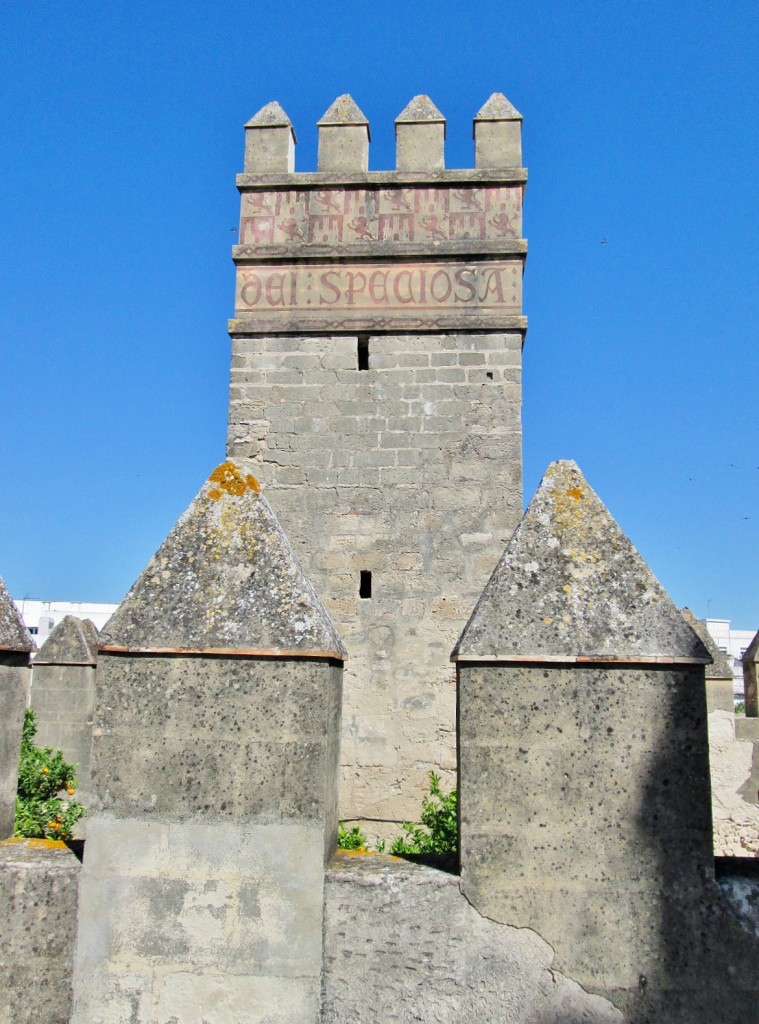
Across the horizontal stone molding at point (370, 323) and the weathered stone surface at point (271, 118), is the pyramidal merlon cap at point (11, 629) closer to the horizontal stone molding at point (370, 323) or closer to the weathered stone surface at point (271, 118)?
the horizontal stone molding at point (370, 323)

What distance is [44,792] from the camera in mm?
9109

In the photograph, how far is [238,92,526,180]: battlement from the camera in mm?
8539

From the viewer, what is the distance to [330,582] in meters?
8.03

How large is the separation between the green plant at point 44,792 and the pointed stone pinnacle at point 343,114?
6.38m

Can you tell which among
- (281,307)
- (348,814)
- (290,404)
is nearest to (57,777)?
(348,814)

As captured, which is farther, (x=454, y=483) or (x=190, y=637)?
(x=454, y=483)

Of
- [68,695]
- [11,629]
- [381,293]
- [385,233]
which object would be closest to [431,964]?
[11,629]

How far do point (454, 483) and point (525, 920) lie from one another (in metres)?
5.31

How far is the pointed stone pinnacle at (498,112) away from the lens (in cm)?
867

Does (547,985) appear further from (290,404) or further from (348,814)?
(290,404)

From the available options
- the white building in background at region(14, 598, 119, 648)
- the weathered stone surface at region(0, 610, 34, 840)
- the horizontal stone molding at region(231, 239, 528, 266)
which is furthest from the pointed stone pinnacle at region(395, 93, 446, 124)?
the white building in background at region(14, 598, 119, 648)

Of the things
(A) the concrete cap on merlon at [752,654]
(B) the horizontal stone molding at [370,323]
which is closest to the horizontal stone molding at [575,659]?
(B) the horizontal stone molding at [370,323]

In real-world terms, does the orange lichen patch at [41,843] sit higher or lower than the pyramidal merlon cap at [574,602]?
lower

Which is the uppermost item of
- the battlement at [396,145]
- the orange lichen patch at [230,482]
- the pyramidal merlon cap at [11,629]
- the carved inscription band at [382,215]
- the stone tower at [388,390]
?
the battlement at [396,145]
